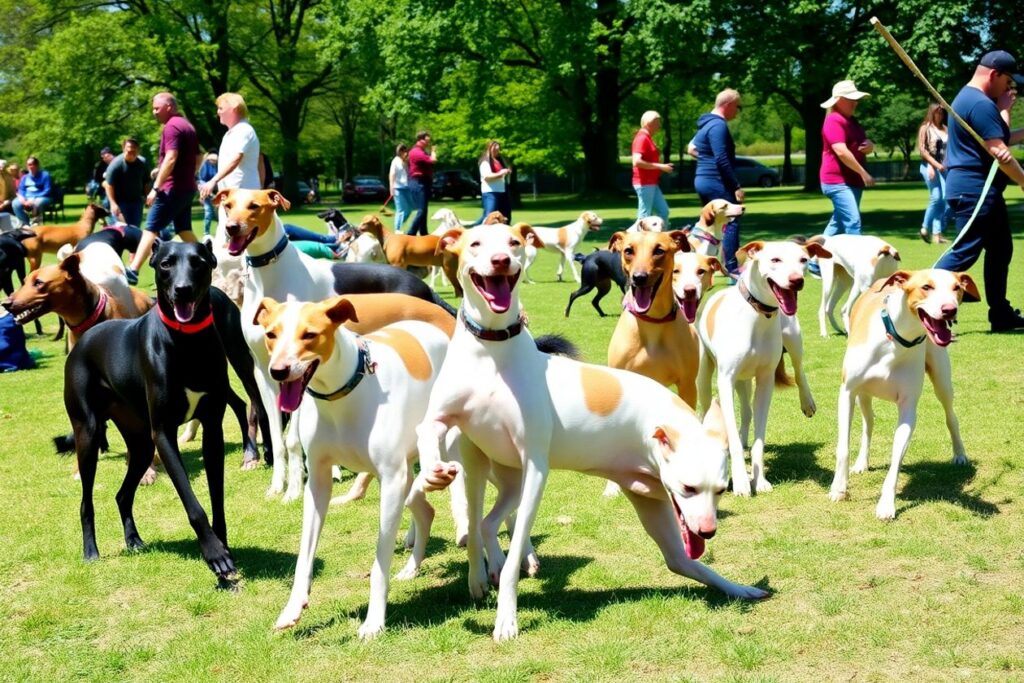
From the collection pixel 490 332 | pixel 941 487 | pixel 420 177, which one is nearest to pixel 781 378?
pixel 941 487

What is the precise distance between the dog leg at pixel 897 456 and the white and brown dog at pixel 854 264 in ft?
14.6

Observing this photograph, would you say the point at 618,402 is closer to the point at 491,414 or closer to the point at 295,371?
the point at 491,414

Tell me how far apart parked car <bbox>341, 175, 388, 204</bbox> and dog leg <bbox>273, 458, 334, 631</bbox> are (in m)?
52.7

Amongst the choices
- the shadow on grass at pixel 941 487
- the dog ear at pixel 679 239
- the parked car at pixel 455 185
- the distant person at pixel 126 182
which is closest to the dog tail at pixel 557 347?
the dog ear at pixel 679 239

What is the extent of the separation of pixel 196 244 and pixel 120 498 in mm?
1570

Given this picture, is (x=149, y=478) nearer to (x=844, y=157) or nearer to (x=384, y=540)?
(x=384, y=540)

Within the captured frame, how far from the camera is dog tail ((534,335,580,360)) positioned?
18.8 ft

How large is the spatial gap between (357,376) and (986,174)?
784 cm

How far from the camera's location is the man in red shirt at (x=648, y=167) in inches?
575

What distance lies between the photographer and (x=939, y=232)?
19.0 meters

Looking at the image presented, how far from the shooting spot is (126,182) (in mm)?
16016

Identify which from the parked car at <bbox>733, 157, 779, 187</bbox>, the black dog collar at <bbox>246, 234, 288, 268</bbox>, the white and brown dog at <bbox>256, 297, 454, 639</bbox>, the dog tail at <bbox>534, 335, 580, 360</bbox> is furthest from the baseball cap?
the parked car at <bbox>733, 157, 779, 187</bbox>

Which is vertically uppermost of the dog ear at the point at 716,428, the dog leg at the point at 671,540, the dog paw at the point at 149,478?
the dog ear at the point at 716,428

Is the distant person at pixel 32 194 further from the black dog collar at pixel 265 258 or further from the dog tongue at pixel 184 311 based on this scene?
the dog tongue at pixel 184 311
